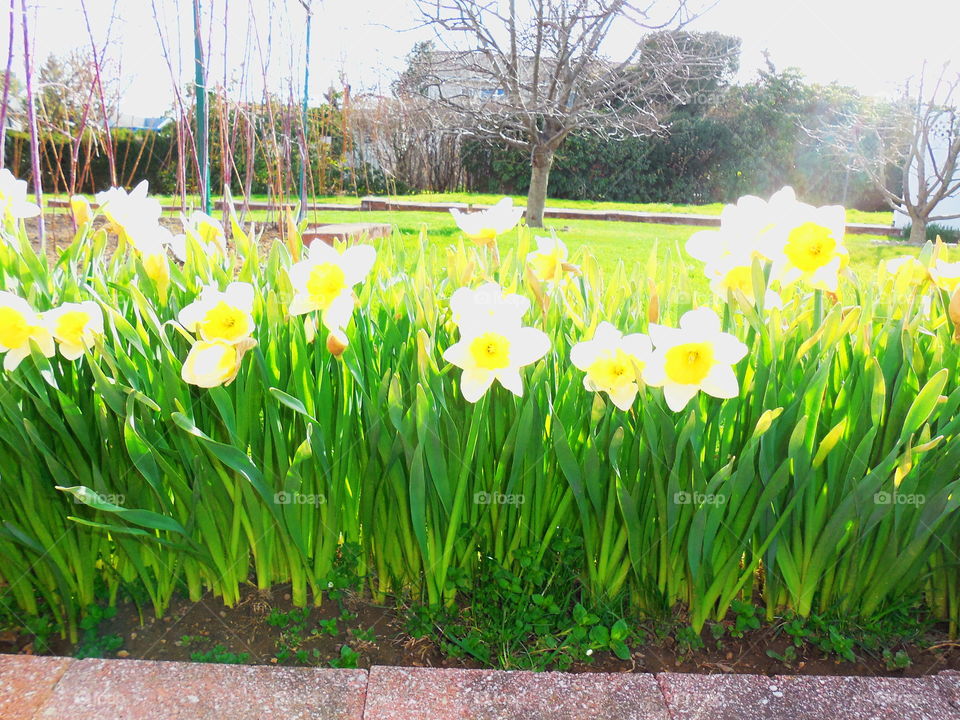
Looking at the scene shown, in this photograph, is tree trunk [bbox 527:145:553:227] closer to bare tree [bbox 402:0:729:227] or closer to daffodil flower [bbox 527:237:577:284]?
bare tree [bbox 402:0:729:227]

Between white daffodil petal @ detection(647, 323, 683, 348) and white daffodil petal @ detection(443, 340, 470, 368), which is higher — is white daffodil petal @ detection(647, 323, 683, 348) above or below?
above

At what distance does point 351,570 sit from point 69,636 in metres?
0.53

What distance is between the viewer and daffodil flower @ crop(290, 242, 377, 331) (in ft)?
3.92

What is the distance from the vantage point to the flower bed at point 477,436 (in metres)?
1.14

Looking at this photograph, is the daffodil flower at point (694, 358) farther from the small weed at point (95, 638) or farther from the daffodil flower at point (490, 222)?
the small weed at point (95, 638)

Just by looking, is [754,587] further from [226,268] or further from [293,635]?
[226,268]

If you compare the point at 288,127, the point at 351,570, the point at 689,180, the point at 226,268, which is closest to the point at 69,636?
the point at 351,570

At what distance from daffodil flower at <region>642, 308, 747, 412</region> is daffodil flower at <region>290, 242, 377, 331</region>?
477mm

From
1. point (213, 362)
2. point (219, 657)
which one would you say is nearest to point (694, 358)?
point (213, 362)

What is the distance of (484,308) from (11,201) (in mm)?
1176

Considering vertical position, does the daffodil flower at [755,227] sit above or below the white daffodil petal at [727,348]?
above

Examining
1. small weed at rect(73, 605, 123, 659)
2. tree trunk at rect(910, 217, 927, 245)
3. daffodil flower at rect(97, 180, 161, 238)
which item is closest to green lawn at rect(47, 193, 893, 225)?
tree trunk at rect(910, 217, 927, 245)

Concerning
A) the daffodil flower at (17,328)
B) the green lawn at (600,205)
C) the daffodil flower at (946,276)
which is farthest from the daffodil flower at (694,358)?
the green lawn at (600,205)

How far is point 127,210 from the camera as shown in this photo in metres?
1.40
